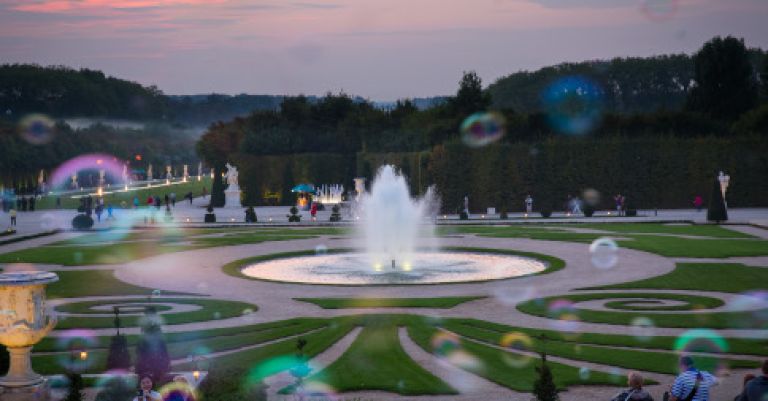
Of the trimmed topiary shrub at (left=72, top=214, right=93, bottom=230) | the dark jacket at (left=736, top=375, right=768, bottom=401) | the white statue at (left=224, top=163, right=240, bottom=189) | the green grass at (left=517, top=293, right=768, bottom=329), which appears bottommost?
the green grass at (left=517, top=293, right=768, bottom=329)

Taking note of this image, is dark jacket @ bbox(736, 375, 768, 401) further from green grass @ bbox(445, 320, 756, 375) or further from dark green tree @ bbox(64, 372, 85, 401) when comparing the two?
dark green tree @ bbox(64, 372, 85, 401)

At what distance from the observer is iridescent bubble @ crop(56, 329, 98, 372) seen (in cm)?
2258

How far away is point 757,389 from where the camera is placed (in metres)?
15.4

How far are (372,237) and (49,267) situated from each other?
14494mm

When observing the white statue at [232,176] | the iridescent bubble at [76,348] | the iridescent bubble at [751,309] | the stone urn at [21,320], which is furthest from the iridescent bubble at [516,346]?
the white statue at [232,176]

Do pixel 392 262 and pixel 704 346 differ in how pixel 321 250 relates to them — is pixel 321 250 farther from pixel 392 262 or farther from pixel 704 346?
pixel 704 346

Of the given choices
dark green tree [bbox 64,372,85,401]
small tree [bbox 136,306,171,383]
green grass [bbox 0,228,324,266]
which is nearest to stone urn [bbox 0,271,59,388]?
small tree [bbox 136,306,171,383]

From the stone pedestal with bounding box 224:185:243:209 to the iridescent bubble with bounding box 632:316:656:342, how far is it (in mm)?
63017

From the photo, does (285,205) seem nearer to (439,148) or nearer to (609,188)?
(439,148)

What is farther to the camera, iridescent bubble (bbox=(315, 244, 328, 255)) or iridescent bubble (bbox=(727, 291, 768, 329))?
iridescent bubble (bbox=(315, 244, 328, 255))

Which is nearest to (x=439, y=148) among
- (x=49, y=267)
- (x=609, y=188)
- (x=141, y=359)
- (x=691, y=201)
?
(x=609, y=188)

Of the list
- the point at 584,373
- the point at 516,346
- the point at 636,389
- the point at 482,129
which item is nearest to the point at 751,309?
the point at 516,346

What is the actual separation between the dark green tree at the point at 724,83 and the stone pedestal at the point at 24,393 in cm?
9238

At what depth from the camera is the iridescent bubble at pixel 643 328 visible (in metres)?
25.0
